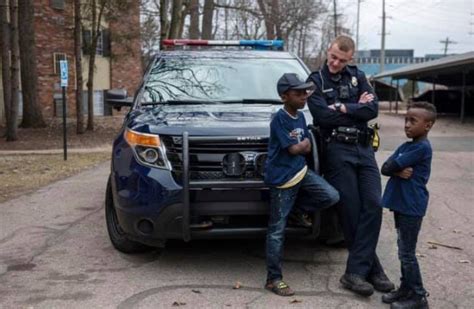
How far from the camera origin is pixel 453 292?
14.3ft

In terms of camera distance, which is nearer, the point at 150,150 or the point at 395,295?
the point at 395,295

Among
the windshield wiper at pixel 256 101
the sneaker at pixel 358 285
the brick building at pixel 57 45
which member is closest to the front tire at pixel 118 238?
the windshield wiper at pixel 256 101

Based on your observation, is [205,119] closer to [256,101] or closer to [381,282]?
[256,101]

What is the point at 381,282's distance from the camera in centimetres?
434

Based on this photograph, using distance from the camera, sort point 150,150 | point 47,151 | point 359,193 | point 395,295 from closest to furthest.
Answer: point 395,295 < point 359,193 < point 150,150 < point 47,151

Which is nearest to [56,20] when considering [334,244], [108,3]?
[108,3]

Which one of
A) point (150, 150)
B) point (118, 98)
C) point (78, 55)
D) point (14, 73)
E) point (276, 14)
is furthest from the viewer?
point (276, 14)

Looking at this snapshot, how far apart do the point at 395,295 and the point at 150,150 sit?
6.71 feet

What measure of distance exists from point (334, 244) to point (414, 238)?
1547 mm

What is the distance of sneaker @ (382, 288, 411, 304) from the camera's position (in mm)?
4016

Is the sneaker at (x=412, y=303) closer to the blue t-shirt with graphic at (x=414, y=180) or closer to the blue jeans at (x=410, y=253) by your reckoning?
the blue jeans at (x=410, y=253)

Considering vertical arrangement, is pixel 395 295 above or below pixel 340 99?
below

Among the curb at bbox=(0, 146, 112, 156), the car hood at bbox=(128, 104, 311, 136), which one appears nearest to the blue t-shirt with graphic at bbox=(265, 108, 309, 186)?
the car hood at bbox=(128, 104, 311, 136)

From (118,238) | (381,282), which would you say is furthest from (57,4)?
(381,282)
